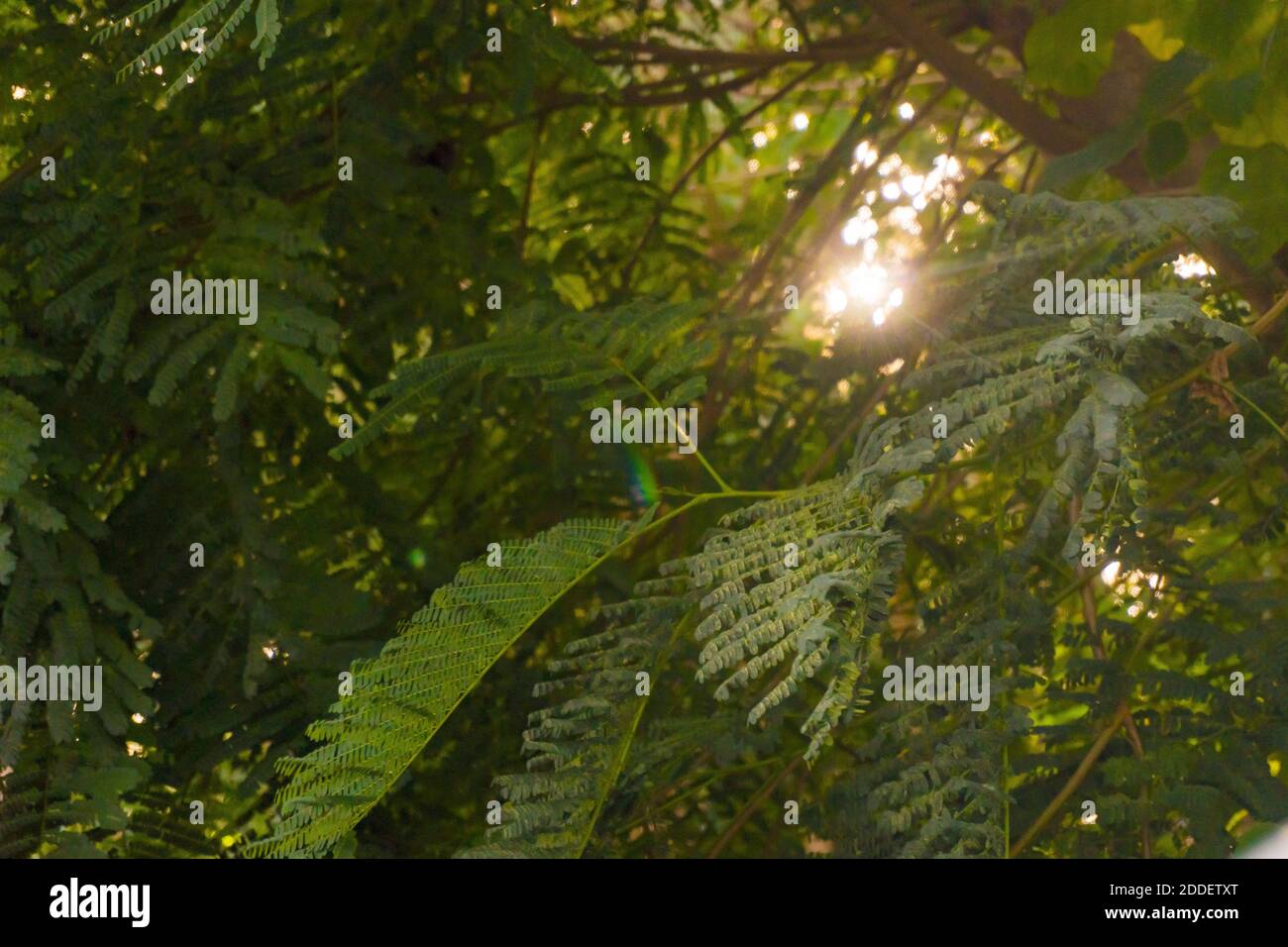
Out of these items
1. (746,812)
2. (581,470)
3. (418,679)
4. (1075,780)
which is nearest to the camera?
(418,679)

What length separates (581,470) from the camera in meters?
2.43

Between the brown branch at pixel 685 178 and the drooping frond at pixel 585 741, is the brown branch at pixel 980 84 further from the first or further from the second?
the drooping frond at pixel 585 741

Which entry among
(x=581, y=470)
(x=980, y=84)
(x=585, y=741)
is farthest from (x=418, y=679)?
(x=980, y=84)

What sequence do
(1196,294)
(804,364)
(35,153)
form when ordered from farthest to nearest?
(804,364) → (35,153) → (1196,294)

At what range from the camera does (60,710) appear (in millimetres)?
1827

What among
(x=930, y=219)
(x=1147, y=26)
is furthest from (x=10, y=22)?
(x=930, y=219)

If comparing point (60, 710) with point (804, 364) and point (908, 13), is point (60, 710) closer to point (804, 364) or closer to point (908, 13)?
point (804, 364)

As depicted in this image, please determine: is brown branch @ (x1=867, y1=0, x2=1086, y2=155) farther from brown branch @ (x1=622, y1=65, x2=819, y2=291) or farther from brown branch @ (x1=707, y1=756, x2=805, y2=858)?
brown branch @ (x1=707, y1=756, x2=805, y2=858)

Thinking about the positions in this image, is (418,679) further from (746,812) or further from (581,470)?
(581,470)

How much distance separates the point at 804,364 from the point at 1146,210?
94 centimetres

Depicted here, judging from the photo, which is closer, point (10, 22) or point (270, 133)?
point (10, 22)

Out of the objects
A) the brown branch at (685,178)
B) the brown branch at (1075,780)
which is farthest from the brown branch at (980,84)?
the brown branch at (1075,780)
